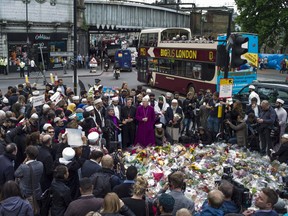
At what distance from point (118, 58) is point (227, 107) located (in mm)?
31099

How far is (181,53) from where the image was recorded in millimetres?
23125

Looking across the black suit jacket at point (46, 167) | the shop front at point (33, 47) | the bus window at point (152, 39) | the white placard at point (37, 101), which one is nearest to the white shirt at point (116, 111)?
the white placard at point (37, 101)

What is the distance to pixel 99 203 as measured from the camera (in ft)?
17.4

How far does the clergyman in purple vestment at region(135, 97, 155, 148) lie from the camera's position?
461 inches

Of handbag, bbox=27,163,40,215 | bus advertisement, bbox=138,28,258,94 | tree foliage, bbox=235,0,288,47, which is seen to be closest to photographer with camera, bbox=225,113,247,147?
handbag, bbox=27,163,40,215

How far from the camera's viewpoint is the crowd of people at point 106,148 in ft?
17.4

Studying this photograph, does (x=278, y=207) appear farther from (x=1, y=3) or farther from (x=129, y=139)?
(x=1, y=3)

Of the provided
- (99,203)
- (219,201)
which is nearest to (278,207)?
(219,201)

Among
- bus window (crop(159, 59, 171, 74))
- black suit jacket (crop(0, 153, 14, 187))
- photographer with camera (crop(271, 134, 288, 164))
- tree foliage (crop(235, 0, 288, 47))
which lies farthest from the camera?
tree foliage (crop(235, 0, 288, 47))

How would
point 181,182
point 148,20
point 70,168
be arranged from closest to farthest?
point 181,182, point 70,168, point 148,20

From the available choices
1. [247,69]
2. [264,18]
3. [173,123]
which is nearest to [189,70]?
[247,69]

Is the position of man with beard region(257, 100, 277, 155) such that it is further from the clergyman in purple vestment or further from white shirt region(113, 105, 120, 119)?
white shirt region(113, 105, 120, 119)

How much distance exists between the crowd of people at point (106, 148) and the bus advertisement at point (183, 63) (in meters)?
6.19

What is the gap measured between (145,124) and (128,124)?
22.1 inches
